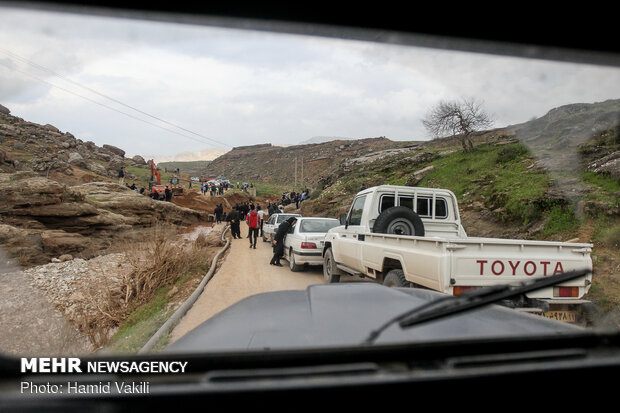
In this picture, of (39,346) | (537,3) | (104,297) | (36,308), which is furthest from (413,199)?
(36,308)

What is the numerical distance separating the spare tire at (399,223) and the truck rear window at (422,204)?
0.73 metres

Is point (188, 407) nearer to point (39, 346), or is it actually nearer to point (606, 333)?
point (606, 333)

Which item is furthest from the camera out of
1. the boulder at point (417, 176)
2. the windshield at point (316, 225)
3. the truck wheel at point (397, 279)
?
the boulder at point (417, 176)

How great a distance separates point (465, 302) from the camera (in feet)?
5.70

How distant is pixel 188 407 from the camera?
1.18m

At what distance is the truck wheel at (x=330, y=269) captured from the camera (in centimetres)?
832

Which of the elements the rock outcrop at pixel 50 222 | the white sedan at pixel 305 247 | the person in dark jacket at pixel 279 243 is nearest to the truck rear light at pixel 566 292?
the white sedan at pixel 305 247

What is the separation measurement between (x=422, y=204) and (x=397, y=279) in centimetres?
300

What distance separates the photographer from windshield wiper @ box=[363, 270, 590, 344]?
1.67 metres

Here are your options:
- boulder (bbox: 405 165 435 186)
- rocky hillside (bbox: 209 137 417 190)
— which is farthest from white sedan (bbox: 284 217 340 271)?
rocky hillside (bbox: 209 137 417 190)

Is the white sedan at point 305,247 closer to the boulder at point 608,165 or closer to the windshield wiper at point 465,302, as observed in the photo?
the boulder at point 608,165

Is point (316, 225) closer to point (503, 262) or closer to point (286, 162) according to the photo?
point (503, 262)

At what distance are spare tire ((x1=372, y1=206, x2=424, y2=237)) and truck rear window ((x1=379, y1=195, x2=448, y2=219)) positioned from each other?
733 mm

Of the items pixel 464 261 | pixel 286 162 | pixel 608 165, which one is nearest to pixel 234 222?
pixel 608 165
